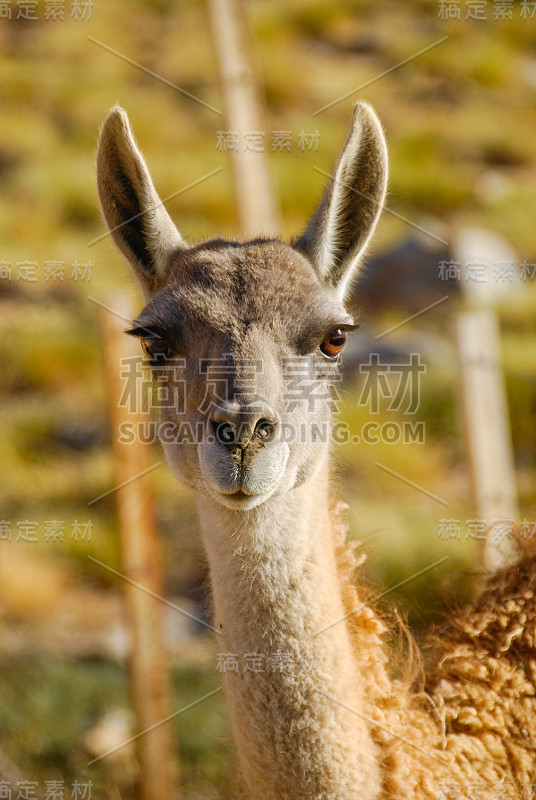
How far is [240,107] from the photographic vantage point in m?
6.86

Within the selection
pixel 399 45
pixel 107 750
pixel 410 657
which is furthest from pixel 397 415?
pixel 399 45

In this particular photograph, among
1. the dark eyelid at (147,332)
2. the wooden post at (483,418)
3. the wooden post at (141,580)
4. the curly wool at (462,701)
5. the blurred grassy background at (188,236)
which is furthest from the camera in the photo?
the blurred grassy background at (188,236)

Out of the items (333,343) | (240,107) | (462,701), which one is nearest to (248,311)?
(333,343)

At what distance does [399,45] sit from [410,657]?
67.2ft

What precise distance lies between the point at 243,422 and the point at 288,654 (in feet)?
2.52

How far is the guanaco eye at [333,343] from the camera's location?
9.70 feet

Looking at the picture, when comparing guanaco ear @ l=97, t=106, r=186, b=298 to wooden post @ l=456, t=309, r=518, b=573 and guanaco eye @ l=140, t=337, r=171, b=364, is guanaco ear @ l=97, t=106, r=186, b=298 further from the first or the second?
wooden post @ l=456, t=309, r=518, b=573

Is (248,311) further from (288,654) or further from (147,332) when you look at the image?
(288,654)

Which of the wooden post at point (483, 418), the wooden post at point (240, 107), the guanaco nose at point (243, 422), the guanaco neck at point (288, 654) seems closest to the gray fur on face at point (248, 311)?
the guanaco nose at point (243, 422)

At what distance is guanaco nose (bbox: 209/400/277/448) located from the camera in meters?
2.49

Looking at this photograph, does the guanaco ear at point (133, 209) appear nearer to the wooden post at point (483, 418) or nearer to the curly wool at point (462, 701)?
the curly wool at point (462, 701)

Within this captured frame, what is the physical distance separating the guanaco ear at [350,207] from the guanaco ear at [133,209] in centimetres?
54

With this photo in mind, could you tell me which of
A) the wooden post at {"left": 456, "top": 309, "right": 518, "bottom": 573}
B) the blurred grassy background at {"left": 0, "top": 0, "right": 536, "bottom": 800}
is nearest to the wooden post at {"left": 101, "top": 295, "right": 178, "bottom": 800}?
the blurred grassy background at {"left": 0, "top": 0, "right": 536, "bottom": 800}

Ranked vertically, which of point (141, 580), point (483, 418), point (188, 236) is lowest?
point (141, 580)
